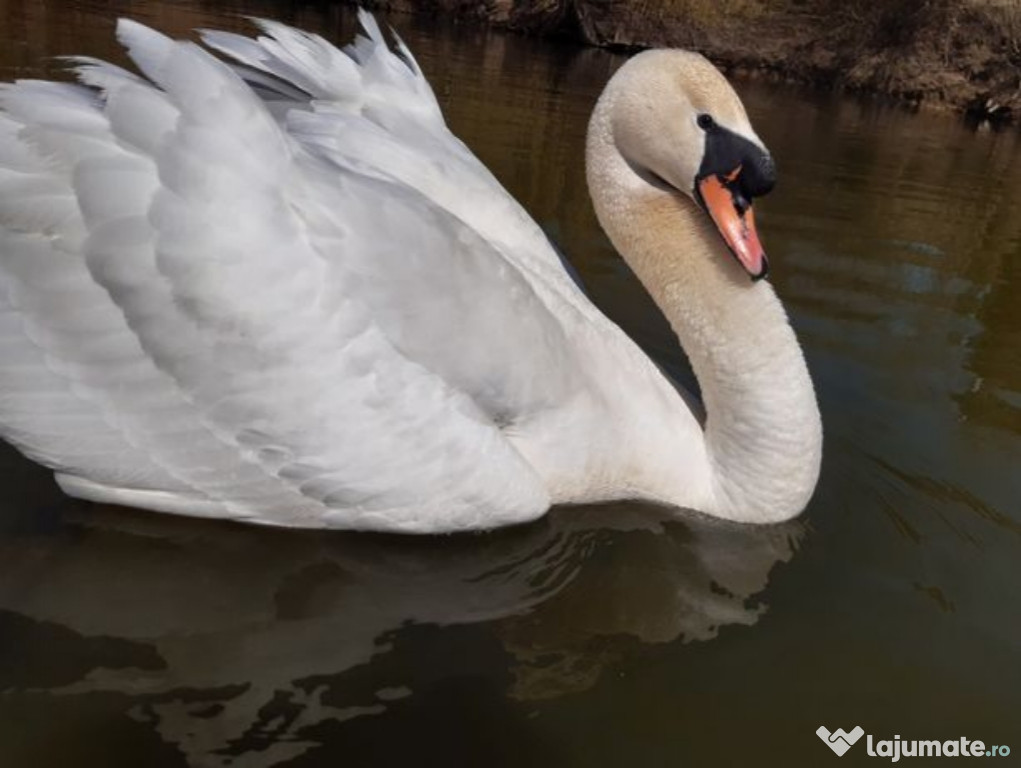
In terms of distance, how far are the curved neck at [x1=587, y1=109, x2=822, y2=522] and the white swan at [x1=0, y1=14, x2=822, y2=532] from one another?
0.02m

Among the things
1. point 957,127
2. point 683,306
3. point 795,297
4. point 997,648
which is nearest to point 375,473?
point 683,306

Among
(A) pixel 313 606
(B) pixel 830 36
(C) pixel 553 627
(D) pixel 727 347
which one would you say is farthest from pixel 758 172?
(B) pixel 830 36

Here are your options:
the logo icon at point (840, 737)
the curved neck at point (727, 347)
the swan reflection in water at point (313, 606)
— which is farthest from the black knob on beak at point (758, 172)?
the logo icon at point (840, 737)

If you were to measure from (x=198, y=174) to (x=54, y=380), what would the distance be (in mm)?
799

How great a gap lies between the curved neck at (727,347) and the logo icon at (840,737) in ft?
3.62

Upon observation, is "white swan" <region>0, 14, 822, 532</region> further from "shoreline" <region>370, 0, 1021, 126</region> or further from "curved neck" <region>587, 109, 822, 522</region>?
"shoreline" <region>370, 0, 1021, 126</region>

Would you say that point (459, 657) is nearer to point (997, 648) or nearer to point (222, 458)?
point (222, 458)

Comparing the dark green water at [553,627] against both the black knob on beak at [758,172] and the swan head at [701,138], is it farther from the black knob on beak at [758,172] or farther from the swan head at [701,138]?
the black knob on beak at [758,172]

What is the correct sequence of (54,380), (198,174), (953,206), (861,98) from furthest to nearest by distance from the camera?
1. (861,98)
2. (953,206)
3. (54,380)
4. (198,174)

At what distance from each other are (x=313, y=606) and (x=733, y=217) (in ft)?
6.36

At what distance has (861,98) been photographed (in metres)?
27.6

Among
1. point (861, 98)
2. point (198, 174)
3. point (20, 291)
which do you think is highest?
point (198, 174)

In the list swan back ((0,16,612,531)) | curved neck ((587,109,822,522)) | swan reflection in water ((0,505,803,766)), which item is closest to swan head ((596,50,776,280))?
curved neck ((587,109,822,522))

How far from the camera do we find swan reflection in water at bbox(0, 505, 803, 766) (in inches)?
118
